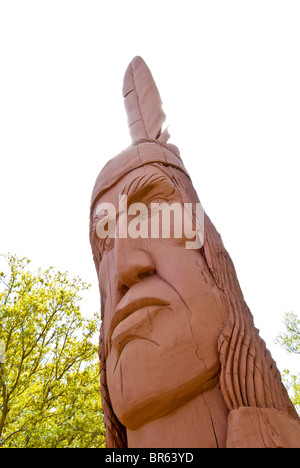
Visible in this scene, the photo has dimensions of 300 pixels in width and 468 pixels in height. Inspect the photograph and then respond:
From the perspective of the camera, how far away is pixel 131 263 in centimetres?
212

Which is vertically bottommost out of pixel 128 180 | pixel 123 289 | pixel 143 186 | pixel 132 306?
pixel 132 306

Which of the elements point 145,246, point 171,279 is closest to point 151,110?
point 145,246

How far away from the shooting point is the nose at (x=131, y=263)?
2.09m

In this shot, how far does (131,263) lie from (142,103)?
10.1 ft

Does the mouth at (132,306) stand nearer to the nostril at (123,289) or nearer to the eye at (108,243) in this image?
the nostril at (123,289)

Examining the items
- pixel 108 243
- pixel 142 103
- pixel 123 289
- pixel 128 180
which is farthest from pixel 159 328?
pixel 142 103

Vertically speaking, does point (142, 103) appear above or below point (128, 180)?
above

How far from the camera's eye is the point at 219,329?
177 cm

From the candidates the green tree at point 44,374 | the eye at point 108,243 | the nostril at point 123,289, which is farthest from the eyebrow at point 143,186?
the green tree at point 44,374

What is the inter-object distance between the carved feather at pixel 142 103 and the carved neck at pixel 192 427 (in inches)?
115

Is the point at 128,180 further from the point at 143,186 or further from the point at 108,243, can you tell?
the point at 108,243

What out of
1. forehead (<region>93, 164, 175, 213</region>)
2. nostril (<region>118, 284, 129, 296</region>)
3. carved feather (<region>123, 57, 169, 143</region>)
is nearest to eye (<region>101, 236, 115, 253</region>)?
forehead (<region>93, 164, 175, 213</region>)

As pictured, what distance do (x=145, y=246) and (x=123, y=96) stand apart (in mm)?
3389
